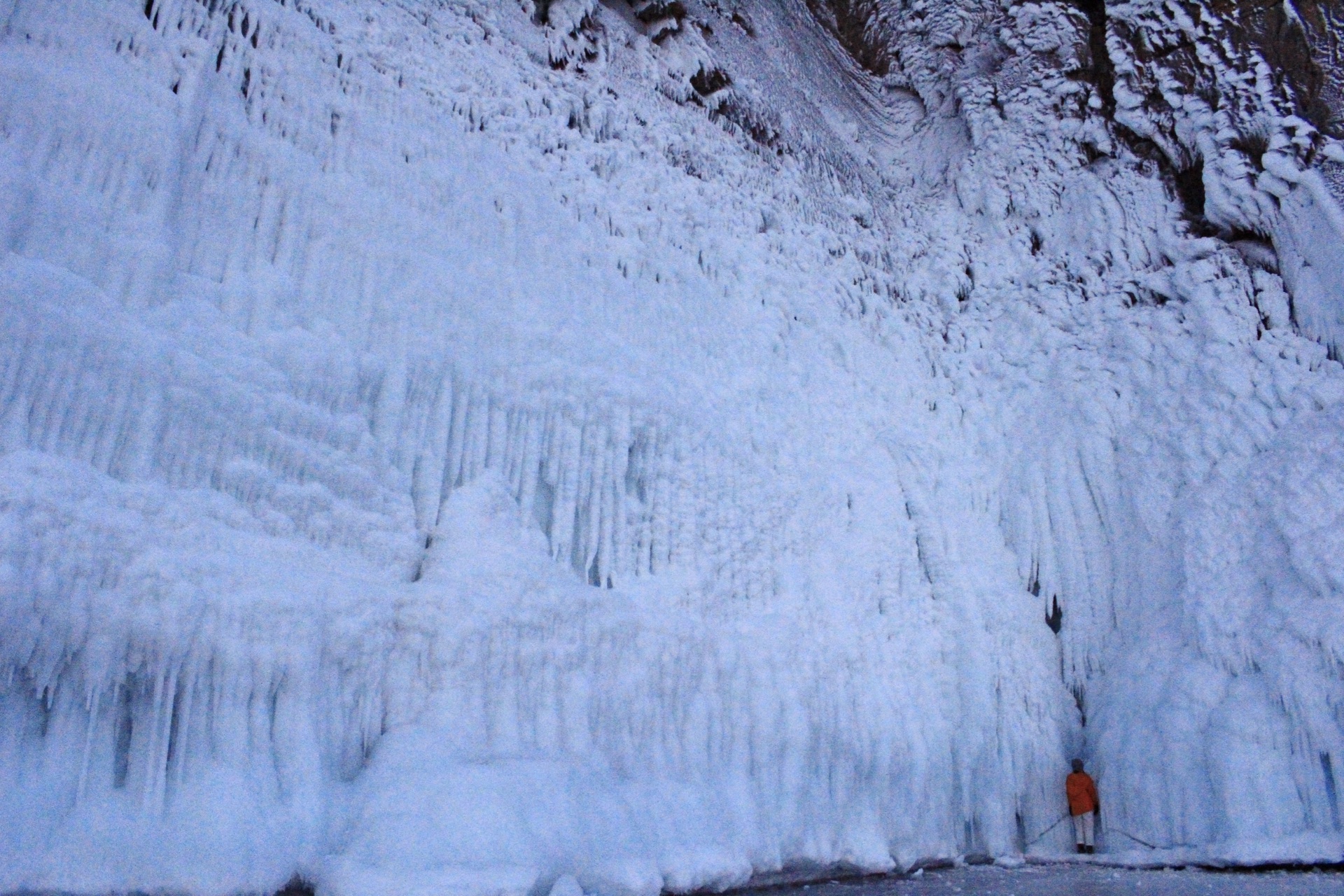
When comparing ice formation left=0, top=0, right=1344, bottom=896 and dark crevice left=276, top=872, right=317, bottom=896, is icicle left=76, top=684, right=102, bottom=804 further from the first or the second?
dark crevice left=276, top=872, right=317, bottom=896

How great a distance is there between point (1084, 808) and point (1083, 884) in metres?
2.15

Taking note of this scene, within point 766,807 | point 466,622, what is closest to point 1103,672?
point 766,807

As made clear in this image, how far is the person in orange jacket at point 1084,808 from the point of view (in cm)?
761

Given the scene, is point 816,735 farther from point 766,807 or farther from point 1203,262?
point 1203,262

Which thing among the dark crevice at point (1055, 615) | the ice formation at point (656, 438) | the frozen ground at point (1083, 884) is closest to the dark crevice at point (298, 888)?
the ice formation at point (656, 438)

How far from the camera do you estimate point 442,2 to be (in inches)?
268

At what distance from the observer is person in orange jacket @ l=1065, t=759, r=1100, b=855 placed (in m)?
7.61

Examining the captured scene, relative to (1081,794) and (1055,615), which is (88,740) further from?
(1055,615)

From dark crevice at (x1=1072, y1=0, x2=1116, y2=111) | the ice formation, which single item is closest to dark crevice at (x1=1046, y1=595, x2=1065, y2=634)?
the ice formation

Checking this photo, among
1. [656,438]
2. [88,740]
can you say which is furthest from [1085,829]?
[88,740]

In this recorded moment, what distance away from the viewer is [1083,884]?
5645 millimetres

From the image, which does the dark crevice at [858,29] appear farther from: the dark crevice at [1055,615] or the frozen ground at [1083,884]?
the frozen ground at [1083,884]

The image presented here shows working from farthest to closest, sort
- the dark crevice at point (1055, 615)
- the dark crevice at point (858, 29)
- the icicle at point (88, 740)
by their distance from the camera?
the dark crevice at point (858, 29), the dark crevice at point (1055, 615), the icicle at point (88, 740)

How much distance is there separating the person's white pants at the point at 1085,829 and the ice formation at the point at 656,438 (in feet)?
0.35
